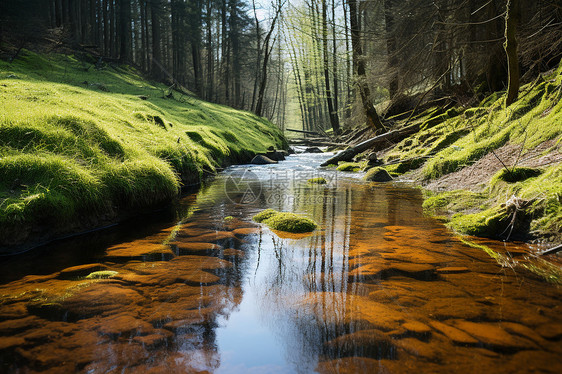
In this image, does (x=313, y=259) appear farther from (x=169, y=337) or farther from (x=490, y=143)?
(x=490, y=143)

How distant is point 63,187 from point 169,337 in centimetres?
287

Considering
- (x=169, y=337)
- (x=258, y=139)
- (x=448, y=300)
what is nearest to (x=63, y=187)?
(x=169, y=337)

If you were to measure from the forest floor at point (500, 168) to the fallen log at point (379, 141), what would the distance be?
1.62 m

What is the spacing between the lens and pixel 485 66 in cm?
889

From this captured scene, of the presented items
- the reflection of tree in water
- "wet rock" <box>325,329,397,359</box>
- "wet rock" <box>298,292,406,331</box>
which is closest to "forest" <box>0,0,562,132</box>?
the reflection of tree in water

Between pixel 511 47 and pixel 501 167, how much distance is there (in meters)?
2.24

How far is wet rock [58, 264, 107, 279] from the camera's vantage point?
287 centimetres

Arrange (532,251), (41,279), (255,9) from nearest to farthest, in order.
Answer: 1. (41,279)
2. (532,251)
3. (255,9)

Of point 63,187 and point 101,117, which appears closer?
point 63,187

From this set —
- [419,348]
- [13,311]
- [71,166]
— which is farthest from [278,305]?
[71,166]

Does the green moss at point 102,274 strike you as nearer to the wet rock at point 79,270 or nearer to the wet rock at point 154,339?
the wet rock at point 79,270

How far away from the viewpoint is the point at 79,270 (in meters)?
2.99

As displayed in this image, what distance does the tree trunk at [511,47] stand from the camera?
5.25 metres

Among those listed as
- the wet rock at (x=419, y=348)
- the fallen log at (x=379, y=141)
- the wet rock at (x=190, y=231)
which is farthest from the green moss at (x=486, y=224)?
the fallen log at (x=379, y=141)
